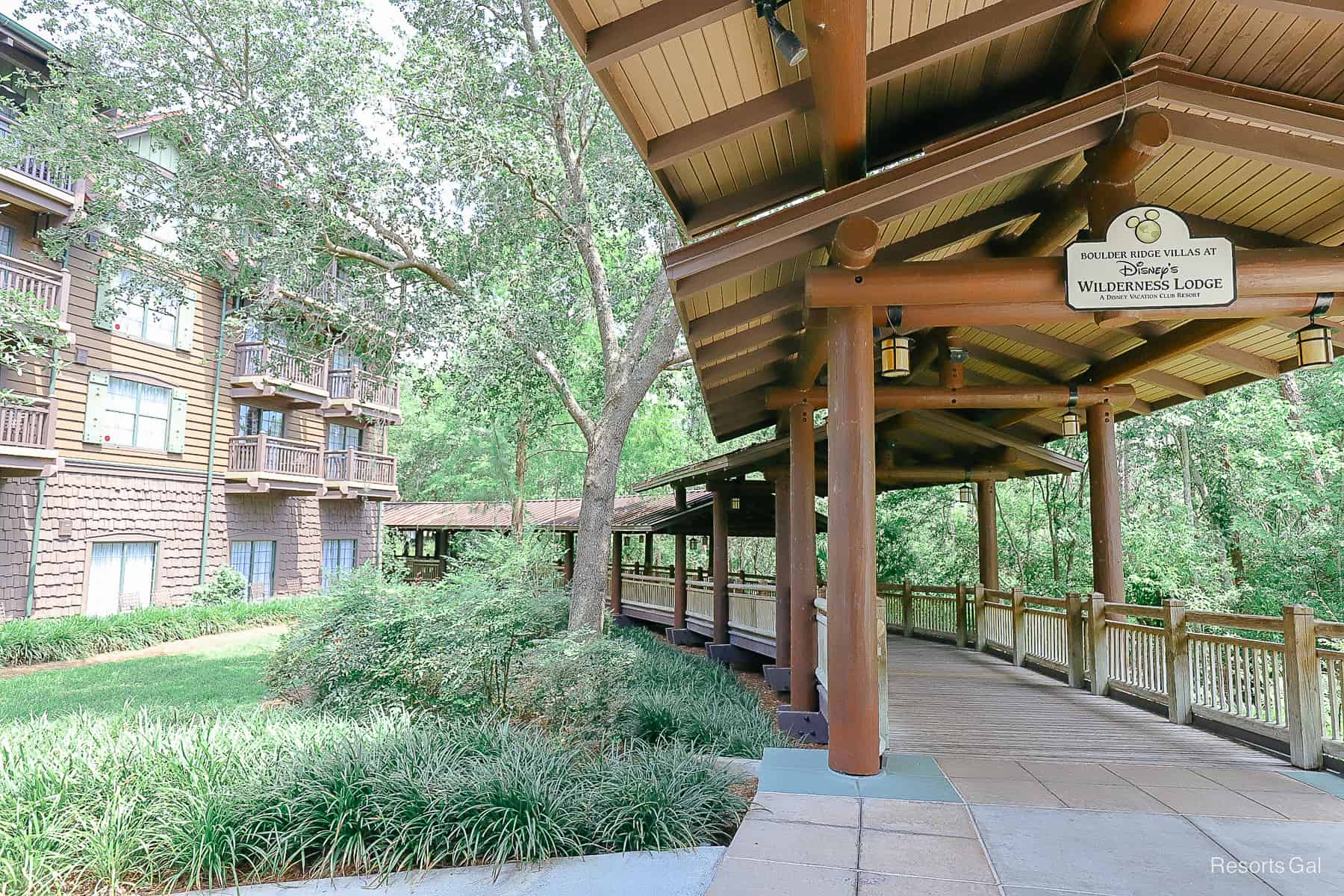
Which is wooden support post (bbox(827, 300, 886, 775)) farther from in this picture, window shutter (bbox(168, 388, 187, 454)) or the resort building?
window shutter (bbox(168, 388, 187, 454))

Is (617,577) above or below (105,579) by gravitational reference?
below

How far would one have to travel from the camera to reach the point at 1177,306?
4617 millimetres

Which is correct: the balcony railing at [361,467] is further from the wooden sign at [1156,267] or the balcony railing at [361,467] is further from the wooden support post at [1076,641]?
the wooden sign at [1156,267]

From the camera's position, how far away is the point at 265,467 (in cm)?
1805

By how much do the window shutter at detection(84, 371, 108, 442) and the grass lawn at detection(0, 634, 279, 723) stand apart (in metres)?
5.08

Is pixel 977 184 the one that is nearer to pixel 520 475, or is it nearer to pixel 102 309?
pixel 102 309

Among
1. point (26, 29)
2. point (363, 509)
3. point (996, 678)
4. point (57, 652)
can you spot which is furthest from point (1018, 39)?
point (363, 509)

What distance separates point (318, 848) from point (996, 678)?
776 centimetres

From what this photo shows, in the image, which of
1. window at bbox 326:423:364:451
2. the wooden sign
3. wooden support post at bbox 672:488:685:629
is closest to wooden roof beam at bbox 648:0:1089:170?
the wooden sign

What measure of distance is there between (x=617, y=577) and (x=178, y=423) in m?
10.9

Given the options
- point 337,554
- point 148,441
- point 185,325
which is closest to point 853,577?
point 148,441

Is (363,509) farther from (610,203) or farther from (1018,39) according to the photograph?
(1018,39)

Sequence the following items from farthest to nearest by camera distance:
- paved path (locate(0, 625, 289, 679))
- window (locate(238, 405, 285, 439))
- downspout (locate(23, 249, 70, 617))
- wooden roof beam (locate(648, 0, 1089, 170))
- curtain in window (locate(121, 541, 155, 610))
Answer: window (locate(238, 405, 285, 439))
curtain in window (locate(121, 541, 155, 610))
downspout (locate(23, 249, 70, 617))
paved path (locate(0, 625, 289, 679))
wooden roof beam (locate(648, 0, 1089, 170))

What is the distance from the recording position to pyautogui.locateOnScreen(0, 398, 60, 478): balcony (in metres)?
12.5
